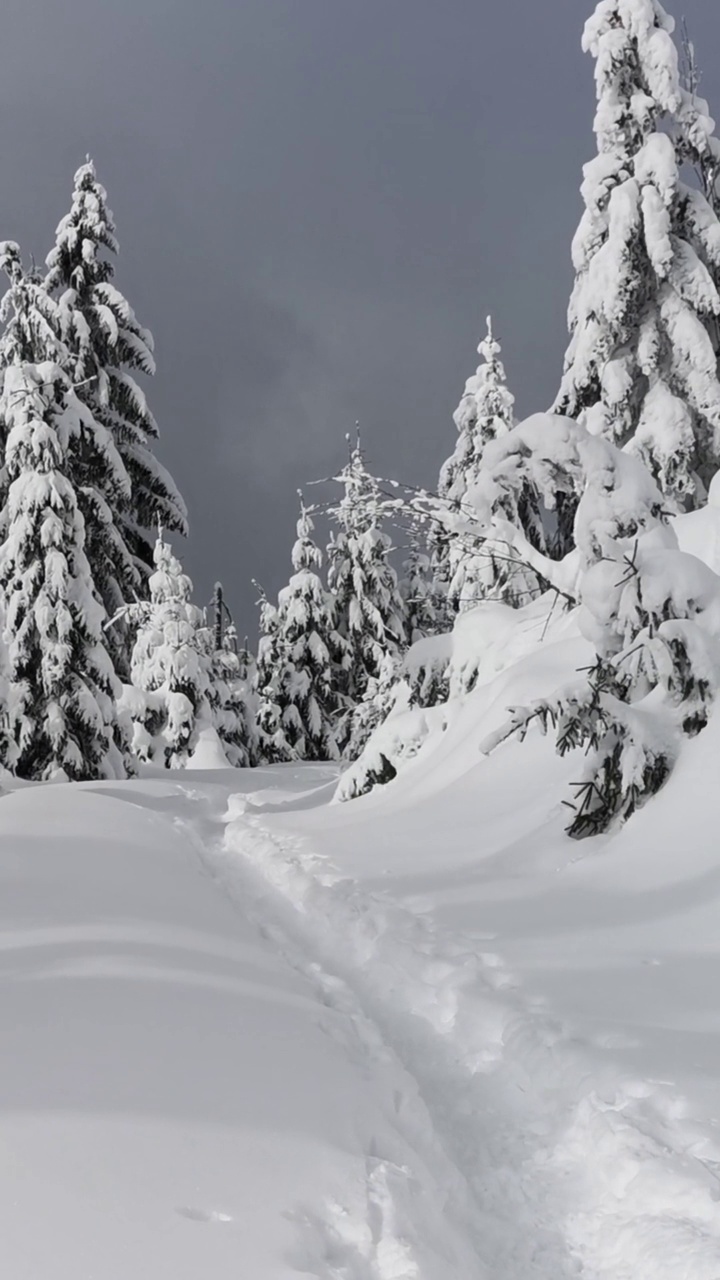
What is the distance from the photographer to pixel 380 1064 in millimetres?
3699

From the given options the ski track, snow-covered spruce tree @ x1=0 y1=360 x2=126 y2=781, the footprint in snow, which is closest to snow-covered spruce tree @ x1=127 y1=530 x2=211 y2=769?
snow-covered spruce tree @ x1=0 y1=360 x2=126 y2=781

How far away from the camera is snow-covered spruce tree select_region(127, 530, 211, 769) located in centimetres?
2489

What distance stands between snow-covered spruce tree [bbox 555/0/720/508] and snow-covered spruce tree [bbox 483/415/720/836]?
7.45 m

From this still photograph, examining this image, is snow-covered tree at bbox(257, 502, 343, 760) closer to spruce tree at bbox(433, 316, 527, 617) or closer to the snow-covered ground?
spruce tree at bbox(433, 316, 527, 617)

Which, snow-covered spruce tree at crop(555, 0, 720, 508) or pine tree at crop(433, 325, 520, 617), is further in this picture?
pine tree at crop(433, 325, 520, 617)

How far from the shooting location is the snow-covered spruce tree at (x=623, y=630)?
6344 millimetres

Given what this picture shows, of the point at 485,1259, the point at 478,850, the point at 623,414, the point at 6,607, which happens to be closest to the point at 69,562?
the point at 6,607

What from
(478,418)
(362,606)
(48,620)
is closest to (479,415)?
(478,418)

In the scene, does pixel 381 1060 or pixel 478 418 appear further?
pixel 478 418

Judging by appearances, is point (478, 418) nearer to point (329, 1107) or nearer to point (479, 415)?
point (479, 415)

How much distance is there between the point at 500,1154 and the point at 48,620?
16556 millimetres

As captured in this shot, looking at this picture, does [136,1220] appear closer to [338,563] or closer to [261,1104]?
[261,1104]

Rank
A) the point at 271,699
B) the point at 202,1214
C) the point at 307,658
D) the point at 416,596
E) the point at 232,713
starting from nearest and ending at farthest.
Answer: the point at 202,1214 → the point at 232,713 → the point at 307,658 → the point at 271,699 → the point at 416,596

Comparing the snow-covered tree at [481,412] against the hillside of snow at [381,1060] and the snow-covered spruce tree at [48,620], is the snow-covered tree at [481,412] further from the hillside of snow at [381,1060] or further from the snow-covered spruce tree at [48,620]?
the hillside of snow at [381,1060]
